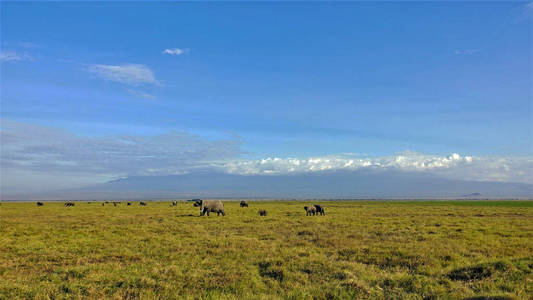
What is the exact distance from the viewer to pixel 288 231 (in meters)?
22.1

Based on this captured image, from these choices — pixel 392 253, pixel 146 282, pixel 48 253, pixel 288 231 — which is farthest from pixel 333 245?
pixel 48 253

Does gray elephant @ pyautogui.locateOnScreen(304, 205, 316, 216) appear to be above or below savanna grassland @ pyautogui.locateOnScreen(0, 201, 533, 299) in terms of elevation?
below

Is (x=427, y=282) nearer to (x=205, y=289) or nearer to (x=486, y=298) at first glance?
(x=486, y=298)

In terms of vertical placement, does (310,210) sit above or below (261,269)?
below

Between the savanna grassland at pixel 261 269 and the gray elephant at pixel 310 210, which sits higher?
the savanna grassland at pixel 261 269

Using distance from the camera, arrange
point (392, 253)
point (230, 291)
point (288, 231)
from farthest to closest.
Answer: point (288, 231) < point (392, 253) < point (230, 291)

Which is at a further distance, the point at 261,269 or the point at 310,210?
the point at 310,210

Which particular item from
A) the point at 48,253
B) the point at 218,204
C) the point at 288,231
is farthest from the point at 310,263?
the point at 218,204

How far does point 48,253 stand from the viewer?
14250mm

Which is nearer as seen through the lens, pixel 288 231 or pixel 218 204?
pixel 288 231

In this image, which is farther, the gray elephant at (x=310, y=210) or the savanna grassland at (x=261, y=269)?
the gray elephant at (x=310, y=210)

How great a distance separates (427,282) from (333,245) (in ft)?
23.3

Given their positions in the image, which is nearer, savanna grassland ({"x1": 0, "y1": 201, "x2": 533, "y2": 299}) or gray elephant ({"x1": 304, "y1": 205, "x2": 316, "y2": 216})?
savanna grassland ({"x1": 0, "y1": 201, "x2": 533, "y2": 299})

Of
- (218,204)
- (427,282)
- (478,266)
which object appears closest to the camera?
(427,282)
